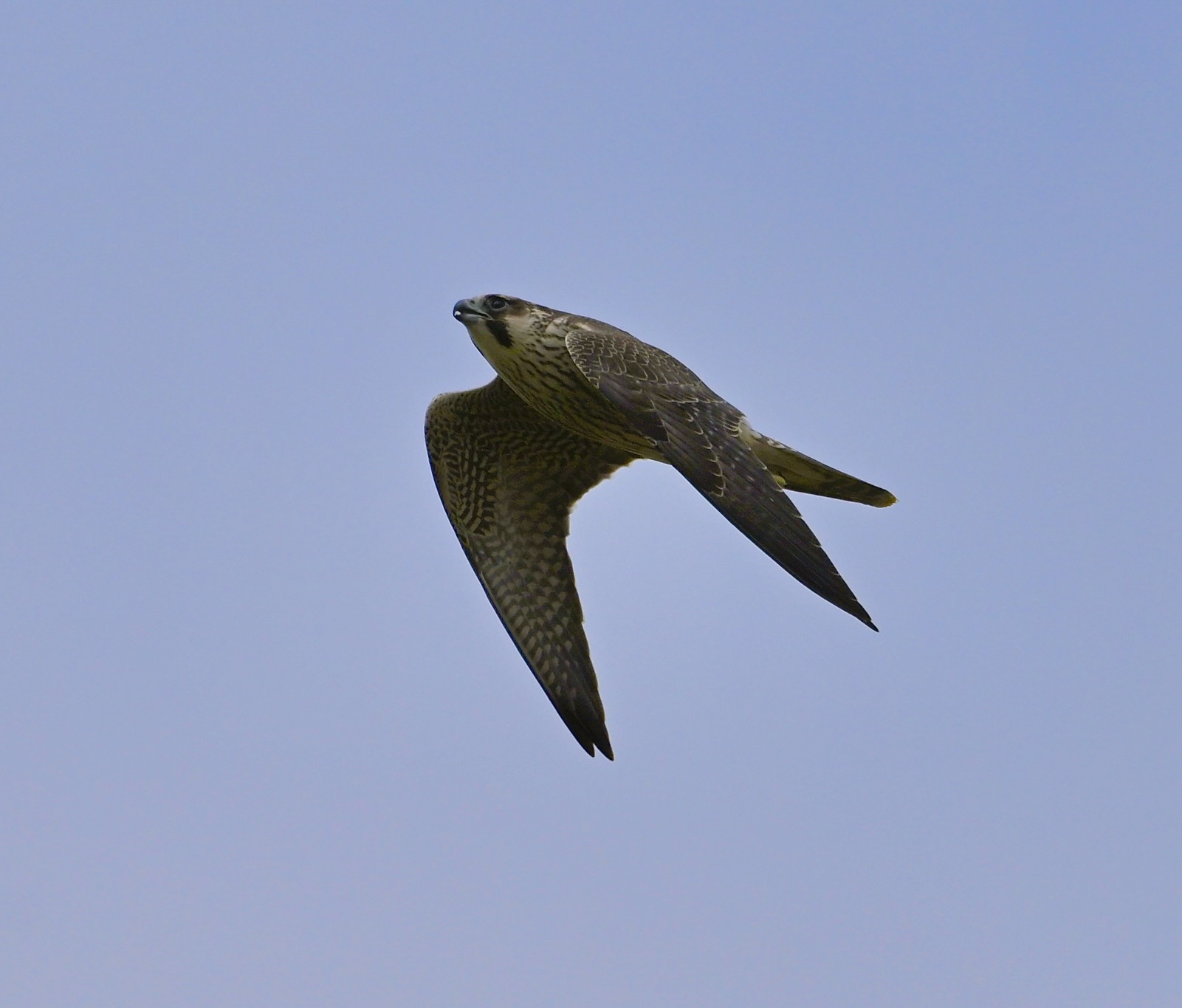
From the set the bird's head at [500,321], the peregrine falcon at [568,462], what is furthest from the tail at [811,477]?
the bird's head at [500,321]

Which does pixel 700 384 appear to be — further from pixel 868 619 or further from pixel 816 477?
pixel 868 619

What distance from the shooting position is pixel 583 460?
10656 mm

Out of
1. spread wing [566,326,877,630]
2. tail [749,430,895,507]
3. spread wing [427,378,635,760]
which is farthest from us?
spread wing [427,378,635,760]

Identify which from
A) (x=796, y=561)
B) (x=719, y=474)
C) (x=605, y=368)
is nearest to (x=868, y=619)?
(x=796, y=561)

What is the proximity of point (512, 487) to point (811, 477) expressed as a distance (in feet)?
6.93

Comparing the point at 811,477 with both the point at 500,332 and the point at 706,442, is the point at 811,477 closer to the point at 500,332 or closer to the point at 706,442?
the point at 706,442

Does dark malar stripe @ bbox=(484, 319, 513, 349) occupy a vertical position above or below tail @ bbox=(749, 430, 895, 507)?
above

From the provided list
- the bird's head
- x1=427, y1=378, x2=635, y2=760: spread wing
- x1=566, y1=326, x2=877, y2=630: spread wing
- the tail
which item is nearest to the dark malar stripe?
the bird's head

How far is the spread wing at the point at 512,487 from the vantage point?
10.5m

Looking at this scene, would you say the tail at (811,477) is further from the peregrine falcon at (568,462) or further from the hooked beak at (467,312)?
the hooked beak at (467,312)

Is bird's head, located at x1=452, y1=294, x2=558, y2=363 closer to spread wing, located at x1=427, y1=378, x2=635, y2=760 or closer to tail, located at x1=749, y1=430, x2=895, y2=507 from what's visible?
spread wing, located at x1=427, y1=378, x2=635, y2=760

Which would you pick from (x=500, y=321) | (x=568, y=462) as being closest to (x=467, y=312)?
(x=500, y=321)

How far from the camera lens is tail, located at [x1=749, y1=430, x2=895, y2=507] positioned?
359 inches

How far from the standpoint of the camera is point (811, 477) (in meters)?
9.52
